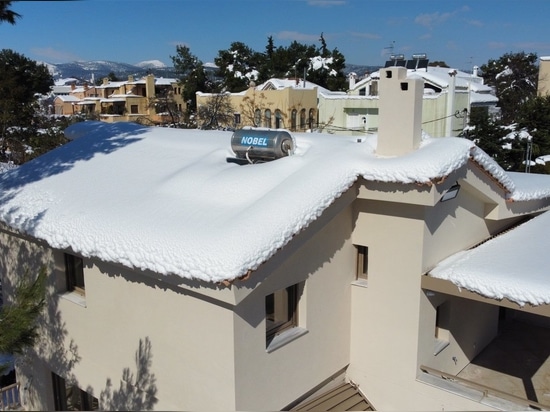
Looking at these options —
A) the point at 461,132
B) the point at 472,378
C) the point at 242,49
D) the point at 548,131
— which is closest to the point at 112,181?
the point at 472,378

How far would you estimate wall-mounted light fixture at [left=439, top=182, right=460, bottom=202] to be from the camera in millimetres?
8738

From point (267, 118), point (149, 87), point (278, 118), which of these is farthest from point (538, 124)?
point (149, 87)

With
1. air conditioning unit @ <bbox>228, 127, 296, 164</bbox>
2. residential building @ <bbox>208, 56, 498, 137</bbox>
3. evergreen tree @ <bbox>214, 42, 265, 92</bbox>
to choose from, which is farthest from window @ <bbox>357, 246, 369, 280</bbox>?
evergreen tree @ <bbox>214, 42, 265, 92</bbox>

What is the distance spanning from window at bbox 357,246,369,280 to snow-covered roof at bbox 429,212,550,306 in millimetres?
1272

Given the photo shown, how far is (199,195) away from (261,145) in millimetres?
1773

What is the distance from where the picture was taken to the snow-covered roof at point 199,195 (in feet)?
24.0

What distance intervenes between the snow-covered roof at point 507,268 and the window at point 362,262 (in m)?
1.27

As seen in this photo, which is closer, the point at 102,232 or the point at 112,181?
the point at 102,232

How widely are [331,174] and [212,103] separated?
117 ft

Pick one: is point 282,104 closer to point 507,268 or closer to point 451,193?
point 451,193

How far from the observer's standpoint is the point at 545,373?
10.9 meters

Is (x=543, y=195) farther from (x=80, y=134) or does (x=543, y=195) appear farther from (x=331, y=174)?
(x=80, y=134)

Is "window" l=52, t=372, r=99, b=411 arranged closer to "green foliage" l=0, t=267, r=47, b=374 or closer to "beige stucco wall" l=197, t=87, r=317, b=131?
"green foliage" l=0, t=267, r=47, b=374

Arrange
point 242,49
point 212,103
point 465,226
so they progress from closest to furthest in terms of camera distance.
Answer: point 465,226 < point 212,103 < point 242,49
